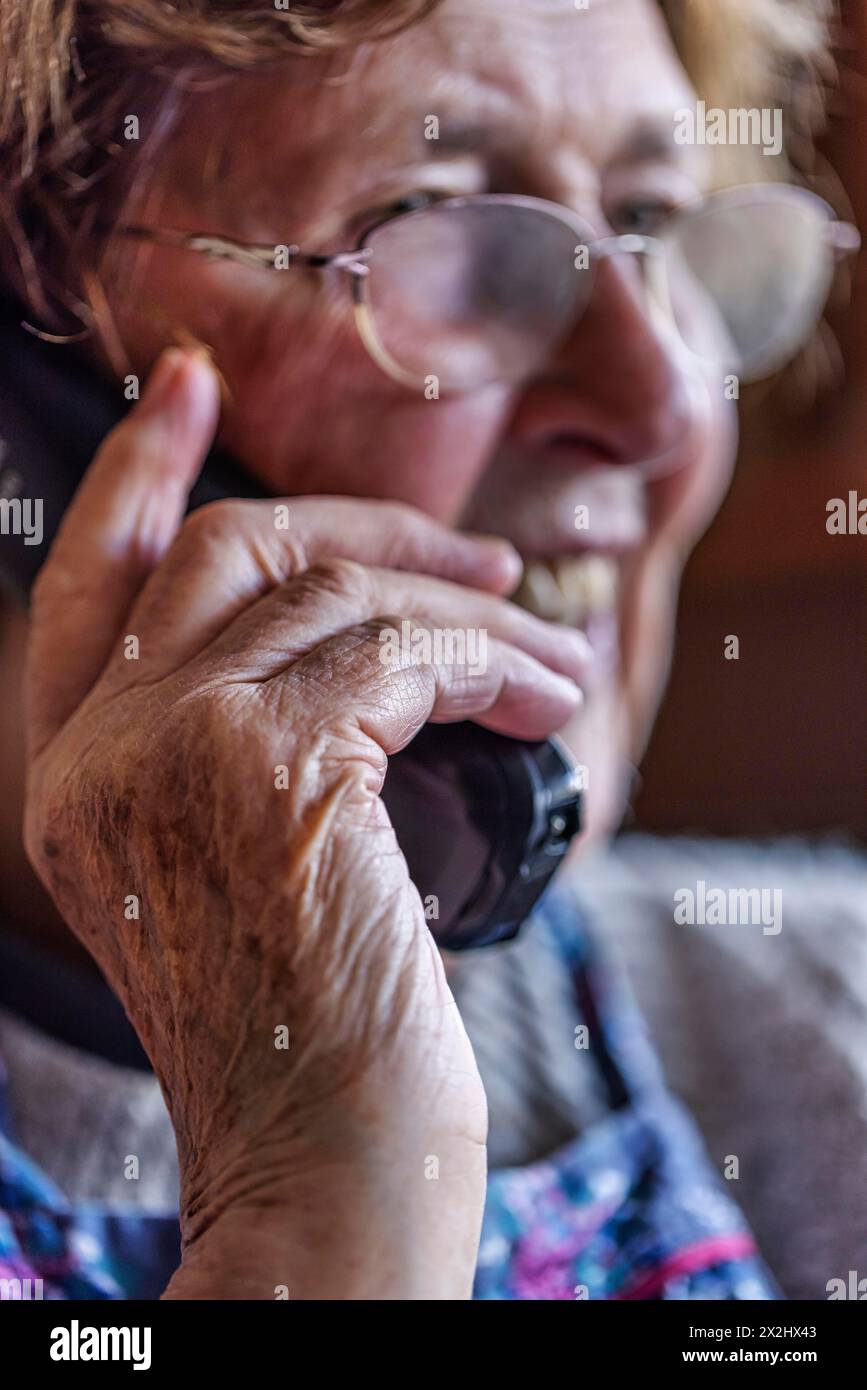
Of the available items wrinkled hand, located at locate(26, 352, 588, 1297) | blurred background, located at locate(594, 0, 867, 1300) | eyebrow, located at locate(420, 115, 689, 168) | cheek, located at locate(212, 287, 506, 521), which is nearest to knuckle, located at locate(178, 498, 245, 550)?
wrinkled hand, located at locate(26, 352, 588, 1297)

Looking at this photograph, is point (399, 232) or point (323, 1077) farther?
point (399, 232)

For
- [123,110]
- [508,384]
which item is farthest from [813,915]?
[123,110]

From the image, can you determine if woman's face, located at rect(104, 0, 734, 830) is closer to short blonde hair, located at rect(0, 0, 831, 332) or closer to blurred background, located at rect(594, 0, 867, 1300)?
short blonde hair, located at rect(0, 0, 831, 332)

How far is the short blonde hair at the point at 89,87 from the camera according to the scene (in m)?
0.59

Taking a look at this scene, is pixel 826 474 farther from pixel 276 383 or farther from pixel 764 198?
pixel 276 383

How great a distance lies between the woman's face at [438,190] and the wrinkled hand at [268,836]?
0.39 ft

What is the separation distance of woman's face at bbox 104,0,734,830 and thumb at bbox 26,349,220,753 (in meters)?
0.04

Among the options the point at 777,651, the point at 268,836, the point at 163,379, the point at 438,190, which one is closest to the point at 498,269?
the point at 438,190

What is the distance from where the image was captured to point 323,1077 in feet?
1.44

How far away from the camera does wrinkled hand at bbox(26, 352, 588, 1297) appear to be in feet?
1.45

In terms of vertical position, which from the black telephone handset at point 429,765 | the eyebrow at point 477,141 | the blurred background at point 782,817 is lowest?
the blurred background at point 782,817

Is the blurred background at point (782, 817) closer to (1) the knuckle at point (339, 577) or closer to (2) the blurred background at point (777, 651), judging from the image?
(2) the blurred background at point (777, 651)

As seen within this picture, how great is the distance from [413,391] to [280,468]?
9 cm

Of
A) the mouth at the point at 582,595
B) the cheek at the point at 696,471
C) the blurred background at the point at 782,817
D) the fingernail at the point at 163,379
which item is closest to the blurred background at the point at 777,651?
the blurred background at the point at 782,817
